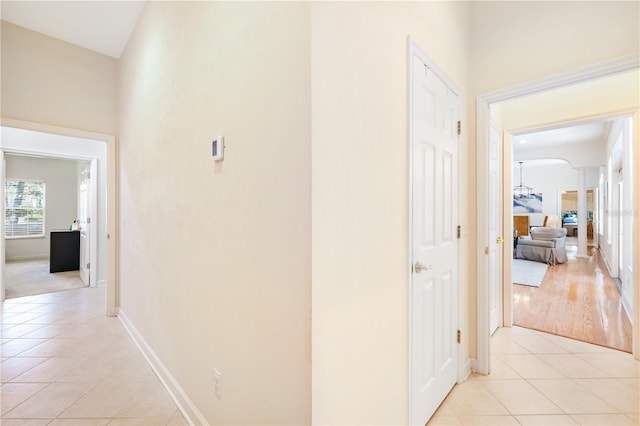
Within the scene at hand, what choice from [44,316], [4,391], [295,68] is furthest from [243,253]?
[44,316]

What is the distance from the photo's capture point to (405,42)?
1.43 m

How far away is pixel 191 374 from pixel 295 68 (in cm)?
173

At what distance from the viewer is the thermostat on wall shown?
1349mm

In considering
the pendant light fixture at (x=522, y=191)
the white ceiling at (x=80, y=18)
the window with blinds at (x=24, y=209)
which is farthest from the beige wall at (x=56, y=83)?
the pendant light fixture at (x=522, y=191)

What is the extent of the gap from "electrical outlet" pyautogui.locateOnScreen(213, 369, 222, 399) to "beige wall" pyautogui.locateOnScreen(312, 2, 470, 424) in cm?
67

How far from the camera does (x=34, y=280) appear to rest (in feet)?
15.9

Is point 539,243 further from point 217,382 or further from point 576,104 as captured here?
point 217,382

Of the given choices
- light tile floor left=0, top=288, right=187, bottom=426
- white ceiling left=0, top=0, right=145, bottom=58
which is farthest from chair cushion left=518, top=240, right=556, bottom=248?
white ceiling left=0, top=0, right=145, bottom=58

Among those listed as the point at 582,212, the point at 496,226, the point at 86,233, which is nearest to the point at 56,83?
the point at 86,233

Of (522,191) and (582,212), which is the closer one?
(582,212)

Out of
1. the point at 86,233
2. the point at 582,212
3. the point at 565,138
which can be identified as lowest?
the point at 86,233

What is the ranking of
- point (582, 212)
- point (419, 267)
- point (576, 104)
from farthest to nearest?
point (582, 212) → point (576, 104) → point (419, 267)

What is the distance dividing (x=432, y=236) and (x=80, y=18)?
3785 millimetres

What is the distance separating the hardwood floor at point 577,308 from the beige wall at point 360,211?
2.64 m
